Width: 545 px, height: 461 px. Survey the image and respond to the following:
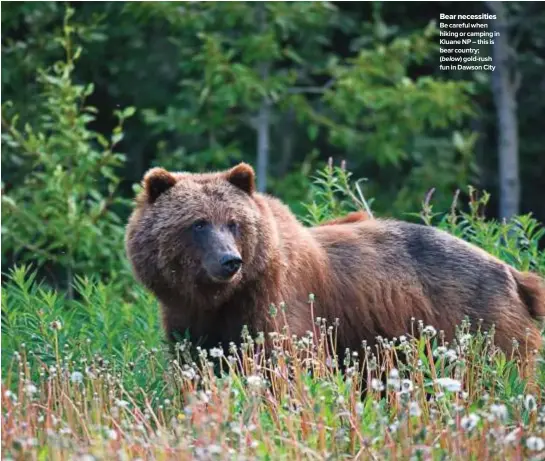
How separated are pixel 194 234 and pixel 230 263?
1.41 feet

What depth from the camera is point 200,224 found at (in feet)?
23.8

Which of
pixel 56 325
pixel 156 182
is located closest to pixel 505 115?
pixel 156 182

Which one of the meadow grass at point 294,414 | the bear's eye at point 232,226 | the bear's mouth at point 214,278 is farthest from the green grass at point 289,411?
the bear's eye at point 232,226

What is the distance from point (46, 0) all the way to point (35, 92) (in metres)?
1.33

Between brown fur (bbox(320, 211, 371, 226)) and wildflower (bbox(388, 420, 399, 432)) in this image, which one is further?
brown fur (bbox(320, 211, 371, 226))

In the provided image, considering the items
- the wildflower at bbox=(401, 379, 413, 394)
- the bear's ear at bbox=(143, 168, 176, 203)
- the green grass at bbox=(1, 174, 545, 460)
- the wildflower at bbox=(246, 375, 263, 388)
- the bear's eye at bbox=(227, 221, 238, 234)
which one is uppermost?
the bear's ear at bbox=(143, 168, 176, 203)

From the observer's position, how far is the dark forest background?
11.5m

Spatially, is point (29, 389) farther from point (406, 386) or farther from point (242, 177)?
point (242, 177)

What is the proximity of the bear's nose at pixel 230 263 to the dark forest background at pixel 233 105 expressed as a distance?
13.6ft

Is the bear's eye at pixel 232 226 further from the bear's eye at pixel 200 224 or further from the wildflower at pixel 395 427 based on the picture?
the wildflower at pixel 395 427

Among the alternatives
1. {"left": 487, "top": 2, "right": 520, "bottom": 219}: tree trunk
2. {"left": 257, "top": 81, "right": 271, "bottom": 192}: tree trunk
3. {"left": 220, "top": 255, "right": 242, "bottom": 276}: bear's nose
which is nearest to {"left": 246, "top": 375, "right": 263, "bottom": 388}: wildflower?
{"left": 220, "top": 255, "right": 242, "bottom": 276}: bear's nose

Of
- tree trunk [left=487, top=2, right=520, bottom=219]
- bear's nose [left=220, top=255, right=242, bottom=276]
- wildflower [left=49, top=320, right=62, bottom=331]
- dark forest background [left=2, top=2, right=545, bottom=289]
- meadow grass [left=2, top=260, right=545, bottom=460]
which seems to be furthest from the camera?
tree trunk [left=487, top=2, right=520, bottom=219]

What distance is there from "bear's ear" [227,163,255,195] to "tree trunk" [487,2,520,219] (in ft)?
30.9

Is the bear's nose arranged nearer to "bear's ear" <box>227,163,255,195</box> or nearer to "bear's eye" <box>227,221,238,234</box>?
"bear's eye" <box>227,221,238,234</box>
